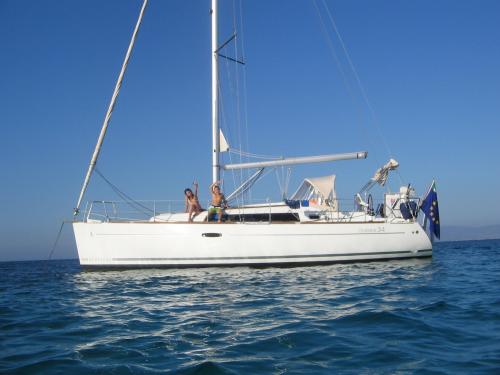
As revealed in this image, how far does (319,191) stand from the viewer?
17.9 meters

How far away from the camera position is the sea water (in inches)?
176

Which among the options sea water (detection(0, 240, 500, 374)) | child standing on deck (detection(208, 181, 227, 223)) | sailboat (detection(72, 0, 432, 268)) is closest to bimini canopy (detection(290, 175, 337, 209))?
sailboat (detection(72, 0, 432, 268))

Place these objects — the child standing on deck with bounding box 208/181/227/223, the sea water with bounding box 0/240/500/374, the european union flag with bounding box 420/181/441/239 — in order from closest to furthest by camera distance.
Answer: the sea water with bounding box 0/240/500/374 < the child standing on deck with bounding box 208/181/227/223 < the european union flag with bounding box 420/181/441/239

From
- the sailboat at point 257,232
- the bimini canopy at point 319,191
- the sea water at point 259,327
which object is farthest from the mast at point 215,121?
the sea water at point 259,327

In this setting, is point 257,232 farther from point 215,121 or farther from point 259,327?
point 259,327

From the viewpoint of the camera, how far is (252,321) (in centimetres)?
639

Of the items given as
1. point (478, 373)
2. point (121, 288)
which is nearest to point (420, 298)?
point (478, 373)

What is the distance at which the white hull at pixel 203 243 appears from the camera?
1470 centimetres

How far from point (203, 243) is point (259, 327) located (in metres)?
8.96

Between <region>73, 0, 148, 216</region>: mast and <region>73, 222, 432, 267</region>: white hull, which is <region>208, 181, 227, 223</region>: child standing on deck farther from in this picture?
<region>73, 0, 148, 216</region>: mast

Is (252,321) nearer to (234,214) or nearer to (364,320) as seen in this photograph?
(364,320)

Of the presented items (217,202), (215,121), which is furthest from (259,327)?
(215,121)

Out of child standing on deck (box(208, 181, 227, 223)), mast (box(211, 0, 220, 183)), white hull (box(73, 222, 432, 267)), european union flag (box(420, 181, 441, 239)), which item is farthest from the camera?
european union flag (box(420, 181, 441, 239))

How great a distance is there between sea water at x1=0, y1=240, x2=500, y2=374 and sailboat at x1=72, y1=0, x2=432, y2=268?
12.1ft
